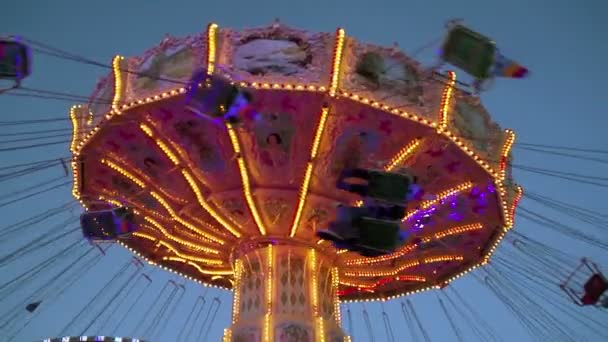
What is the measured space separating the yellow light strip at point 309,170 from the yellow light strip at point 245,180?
601 mm

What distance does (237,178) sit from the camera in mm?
12586

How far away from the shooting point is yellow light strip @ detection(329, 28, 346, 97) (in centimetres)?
1084

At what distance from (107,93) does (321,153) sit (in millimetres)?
3738

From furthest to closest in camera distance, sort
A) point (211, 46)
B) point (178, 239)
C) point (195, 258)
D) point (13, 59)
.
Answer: point (195, 258), point (178, 239), point (211, 46), point (13, 59)

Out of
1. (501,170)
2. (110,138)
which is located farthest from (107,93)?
(501,170)

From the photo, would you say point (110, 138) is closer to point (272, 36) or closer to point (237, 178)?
point (237, 178)

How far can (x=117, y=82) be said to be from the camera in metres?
11.9

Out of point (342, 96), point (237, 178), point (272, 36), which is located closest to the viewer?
point (342, 96)

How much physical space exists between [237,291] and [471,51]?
6.10 meters

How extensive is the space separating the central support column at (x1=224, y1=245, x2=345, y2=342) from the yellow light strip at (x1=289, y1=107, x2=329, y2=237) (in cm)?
59

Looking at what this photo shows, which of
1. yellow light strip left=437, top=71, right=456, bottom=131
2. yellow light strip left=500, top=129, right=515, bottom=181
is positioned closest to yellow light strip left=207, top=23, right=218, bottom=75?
yellow light strip left=437, top=71, right=456, bottom=131

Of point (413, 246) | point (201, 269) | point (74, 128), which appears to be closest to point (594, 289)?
point (413, 246)

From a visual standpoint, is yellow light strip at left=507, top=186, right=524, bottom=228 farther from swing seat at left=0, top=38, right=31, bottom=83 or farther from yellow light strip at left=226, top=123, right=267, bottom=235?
swing seat at left=0, top=38, right=31, bottom=83

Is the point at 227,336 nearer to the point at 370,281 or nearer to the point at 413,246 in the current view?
the point at 370,281
